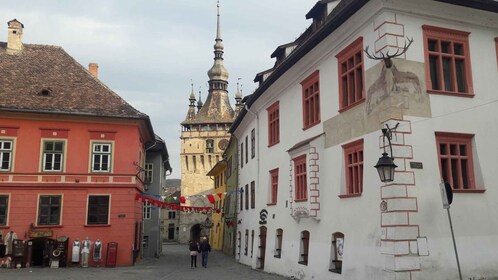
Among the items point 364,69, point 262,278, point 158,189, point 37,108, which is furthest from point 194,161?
point 364,69

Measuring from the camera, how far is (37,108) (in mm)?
24859

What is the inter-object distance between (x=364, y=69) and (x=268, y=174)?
999 cm

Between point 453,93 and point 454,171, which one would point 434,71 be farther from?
point 454,171

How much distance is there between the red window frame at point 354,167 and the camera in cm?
1374

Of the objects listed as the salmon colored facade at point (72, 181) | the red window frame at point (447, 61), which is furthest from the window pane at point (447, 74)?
the salmon colored facade at point (72, 181)

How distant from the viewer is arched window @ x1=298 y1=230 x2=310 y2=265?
17.2 metres

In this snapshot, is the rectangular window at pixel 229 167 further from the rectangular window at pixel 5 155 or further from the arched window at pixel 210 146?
the arched window at pixel 210 146

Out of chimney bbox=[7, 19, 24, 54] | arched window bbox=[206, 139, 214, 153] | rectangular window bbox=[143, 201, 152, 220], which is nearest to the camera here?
chimney bbox=[7, 19, 24, 54]

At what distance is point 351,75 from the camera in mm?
14492

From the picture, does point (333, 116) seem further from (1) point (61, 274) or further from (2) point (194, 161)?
(2) point (194, 161)

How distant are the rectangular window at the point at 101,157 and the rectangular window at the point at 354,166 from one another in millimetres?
15795

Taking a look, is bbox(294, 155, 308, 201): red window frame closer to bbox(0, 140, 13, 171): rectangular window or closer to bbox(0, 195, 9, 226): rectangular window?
bbox(0, 195, 9, 226): rectangular window

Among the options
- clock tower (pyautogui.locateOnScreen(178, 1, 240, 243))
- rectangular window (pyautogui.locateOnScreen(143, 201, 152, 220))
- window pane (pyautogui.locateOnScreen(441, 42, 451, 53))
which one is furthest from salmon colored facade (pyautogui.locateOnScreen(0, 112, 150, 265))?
clock tower (pyautogui.locateOnScreen(178, 1, 240, 243))

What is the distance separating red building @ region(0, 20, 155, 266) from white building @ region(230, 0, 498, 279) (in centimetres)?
1291
